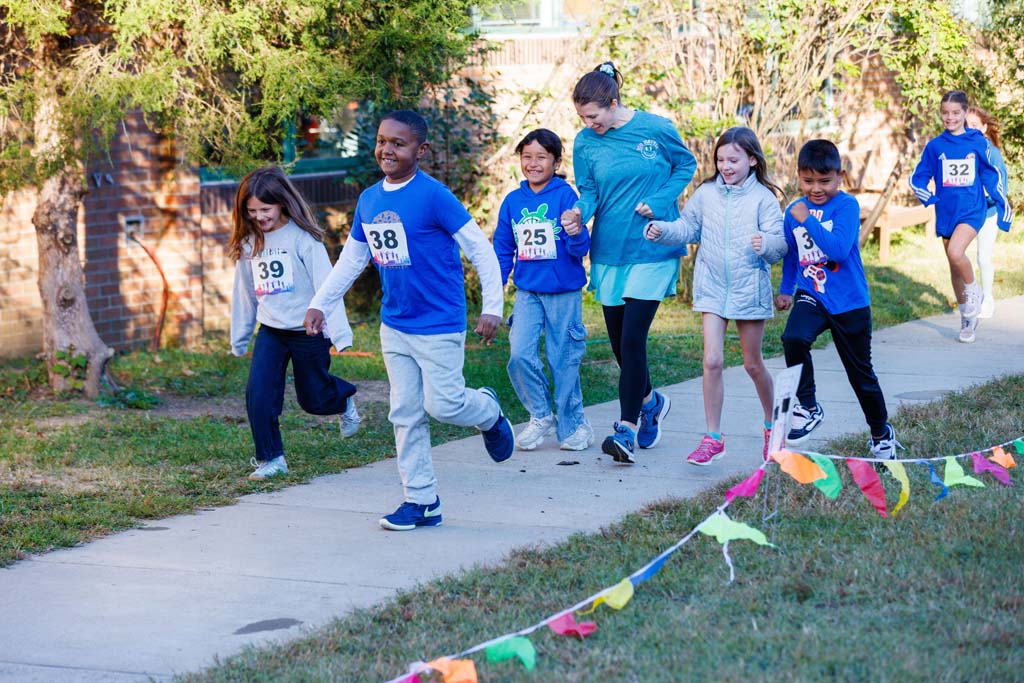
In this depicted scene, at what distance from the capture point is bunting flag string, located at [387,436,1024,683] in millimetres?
3799

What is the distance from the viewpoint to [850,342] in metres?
6.28

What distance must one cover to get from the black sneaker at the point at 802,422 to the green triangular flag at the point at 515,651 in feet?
10.3

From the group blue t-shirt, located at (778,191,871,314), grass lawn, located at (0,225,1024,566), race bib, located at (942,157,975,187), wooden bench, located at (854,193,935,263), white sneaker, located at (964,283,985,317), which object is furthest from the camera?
wooden bench, located at (854,193,935,263)

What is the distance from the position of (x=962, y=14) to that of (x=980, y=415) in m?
10.1

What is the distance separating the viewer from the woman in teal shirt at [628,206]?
6516mm

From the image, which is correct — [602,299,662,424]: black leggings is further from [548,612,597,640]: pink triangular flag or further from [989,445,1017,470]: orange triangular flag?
[548,612,597,640]: pink triangular flag

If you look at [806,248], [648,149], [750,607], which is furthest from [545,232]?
[750,607]

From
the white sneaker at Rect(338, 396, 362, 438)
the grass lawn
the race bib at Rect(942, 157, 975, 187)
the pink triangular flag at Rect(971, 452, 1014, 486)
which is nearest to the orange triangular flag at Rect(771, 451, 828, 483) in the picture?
the pink triangular flag at Rect(971, 452, 1014, 486)

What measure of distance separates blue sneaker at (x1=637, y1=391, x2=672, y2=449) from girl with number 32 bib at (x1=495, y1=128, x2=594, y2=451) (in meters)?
0.28

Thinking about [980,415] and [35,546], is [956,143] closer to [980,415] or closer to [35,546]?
[980,415]

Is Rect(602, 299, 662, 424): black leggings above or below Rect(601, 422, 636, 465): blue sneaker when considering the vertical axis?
above

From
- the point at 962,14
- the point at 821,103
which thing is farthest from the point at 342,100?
the point at 962,14

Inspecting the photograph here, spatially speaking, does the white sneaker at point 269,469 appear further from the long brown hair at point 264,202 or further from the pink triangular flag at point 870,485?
the pink triangular flag at point 870,485

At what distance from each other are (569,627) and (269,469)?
9.27ft
